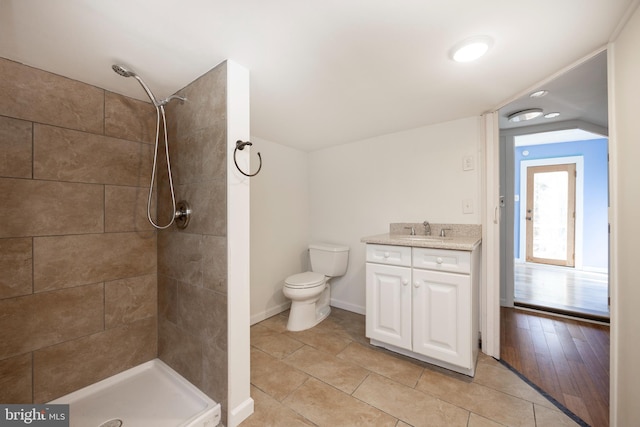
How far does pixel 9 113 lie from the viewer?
50.8 inches

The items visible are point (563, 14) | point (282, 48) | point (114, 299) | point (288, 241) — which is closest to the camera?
point (563, 14)

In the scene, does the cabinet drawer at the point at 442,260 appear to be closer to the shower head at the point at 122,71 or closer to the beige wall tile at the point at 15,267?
the shower head at the point at 122,71

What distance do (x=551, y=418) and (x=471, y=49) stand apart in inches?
78.1

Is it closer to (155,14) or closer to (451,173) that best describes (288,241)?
(451,173)

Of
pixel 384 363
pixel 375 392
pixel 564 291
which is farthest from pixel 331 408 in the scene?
pixel 564 291

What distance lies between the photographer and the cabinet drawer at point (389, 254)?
70.8 inches

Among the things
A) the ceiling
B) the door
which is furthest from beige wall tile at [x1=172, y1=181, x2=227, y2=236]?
the door

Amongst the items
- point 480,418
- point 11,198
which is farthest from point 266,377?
point 11,198

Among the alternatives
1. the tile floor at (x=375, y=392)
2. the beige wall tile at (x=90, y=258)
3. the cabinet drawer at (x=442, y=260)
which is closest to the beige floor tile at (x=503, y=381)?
the tile floor at (x=375, y=392)

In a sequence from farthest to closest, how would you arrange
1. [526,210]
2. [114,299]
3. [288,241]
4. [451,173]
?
1. [526,210]
2. [288,241]
3. [451,173]
4. [114,299]

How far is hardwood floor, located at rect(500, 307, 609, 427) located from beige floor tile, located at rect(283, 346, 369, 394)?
45.9 inches

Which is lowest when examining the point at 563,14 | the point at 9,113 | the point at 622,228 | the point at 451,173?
the point at 622,228

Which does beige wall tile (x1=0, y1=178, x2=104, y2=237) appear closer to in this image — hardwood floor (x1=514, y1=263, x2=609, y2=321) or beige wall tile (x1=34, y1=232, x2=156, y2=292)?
beige wall tile (x1=34, y1=232, x2=156, y2=292)

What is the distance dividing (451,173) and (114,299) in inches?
109
